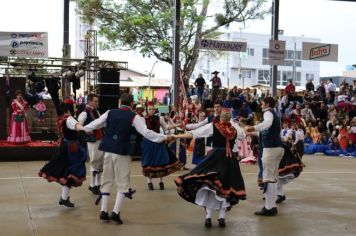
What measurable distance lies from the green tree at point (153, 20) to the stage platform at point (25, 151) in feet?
43.5

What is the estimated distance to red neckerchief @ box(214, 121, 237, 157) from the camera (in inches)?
272

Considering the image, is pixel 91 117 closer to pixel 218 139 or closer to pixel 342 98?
pixel 218 139

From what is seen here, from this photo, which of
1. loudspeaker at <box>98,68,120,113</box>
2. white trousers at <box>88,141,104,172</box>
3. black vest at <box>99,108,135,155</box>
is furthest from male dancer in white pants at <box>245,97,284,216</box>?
loudspeaker at <box>98,68,120,113</box>

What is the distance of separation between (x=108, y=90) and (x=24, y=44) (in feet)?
16.9

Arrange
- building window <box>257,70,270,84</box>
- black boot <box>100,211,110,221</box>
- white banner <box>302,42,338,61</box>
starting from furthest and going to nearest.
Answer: building window <box>257,70,270,84</box> < white banner <box>302,42,338,61</box> < black boot <box>100,211,110,221</box>

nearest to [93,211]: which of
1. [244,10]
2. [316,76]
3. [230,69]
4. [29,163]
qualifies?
[29,163]

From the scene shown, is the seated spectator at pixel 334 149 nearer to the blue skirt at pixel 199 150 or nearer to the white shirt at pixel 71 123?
the blue skirt at pixel 199 150

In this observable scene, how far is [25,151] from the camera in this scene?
14.2 m

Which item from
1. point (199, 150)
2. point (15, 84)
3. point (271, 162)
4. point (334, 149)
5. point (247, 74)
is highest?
point (247, 74)

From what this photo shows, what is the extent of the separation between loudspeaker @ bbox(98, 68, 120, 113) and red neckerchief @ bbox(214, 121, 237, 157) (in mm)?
6160

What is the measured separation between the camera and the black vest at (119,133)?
684cm

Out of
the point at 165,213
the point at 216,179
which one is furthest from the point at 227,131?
the point at 165,213

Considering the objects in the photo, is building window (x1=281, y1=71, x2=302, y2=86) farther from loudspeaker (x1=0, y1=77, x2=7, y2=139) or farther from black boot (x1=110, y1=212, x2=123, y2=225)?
black boot (x1=110, y1=212, x2=123, y2=225)

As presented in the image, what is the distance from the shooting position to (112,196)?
29.1 ft
